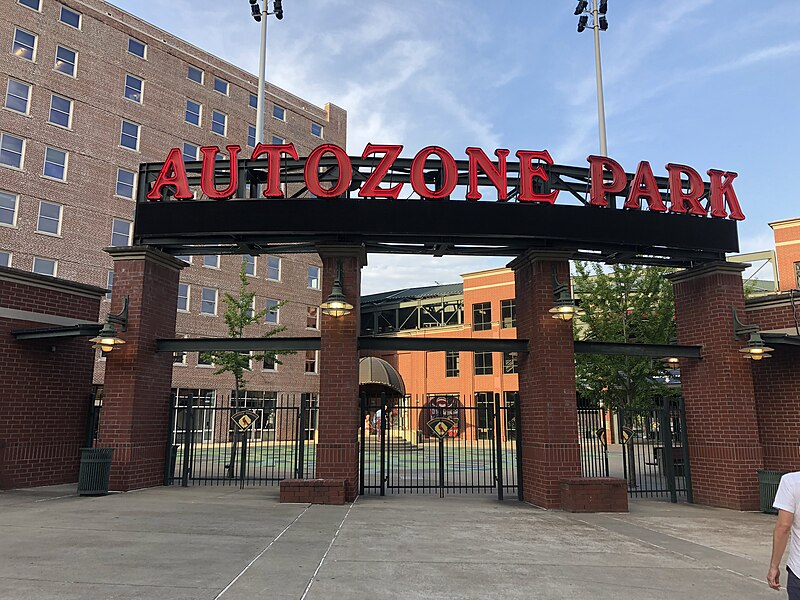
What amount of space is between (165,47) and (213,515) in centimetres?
4241

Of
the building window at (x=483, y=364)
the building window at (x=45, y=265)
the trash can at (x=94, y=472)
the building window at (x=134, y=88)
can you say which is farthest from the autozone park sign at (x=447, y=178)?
the building window at (x=483, y=364)

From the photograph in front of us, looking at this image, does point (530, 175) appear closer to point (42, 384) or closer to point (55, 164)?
point (42, 384)

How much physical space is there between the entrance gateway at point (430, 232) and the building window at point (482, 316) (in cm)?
3622

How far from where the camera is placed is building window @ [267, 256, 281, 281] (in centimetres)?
4834

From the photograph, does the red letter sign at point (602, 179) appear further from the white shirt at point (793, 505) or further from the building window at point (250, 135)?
the building window at point (250, 135)

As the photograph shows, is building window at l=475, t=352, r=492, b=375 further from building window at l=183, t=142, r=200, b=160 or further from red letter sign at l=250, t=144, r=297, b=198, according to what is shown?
red letter sign at l=250, t=144, r=297, b=198

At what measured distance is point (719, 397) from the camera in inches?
551

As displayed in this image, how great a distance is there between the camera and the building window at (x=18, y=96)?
1358 inches

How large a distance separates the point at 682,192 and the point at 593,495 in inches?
296

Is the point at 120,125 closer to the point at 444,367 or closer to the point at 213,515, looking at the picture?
the point at 444,367

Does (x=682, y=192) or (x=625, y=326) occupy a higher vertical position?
(x=682, y=192)

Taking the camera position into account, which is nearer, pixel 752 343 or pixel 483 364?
pixel 752 343

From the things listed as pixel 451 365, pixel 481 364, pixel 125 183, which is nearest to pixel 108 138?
pixel 125 183

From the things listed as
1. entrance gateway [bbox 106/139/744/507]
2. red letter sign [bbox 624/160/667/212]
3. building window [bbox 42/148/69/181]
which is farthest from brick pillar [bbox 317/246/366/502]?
building window [bbox 42/148/69/181]
